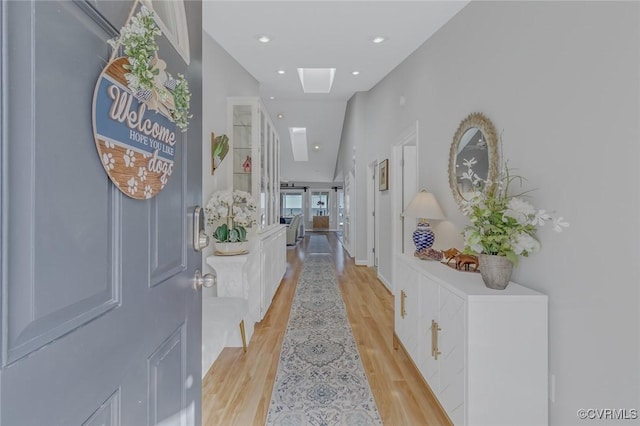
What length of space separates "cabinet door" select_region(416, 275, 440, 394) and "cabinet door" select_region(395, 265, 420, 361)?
6 centimetres

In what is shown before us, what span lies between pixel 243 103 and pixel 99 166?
273cm

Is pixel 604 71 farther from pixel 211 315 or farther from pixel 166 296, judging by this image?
pixel 211 315

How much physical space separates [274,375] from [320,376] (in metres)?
0.33

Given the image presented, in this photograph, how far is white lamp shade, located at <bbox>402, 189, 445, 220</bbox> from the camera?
2456 millimetres

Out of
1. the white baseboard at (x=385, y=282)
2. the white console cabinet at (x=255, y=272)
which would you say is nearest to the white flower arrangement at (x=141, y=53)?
the white console cabinet at (x=255, y=272)

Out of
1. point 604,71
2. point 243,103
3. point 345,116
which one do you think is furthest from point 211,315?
point 345,116

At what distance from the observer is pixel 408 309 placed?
7.07ft

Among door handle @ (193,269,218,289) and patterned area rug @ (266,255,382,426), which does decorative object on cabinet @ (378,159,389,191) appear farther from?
door handle @ (193,269,218,289)

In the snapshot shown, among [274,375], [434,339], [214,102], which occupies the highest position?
[214,102]

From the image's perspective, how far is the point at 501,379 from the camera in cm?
140

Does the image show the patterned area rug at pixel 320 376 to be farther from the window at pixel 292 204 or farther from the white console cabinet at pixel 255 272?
the window at pixel 292 204

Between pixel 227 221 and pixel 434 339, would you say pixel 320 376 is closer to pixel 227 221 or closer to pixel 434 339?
pixel 434 339

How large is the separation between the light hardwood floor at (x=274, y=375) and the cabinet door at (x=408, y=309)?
209 mm

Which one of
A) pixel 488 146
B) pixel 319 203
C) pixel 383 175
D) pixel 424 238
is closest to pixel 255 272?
pixel 424 238
